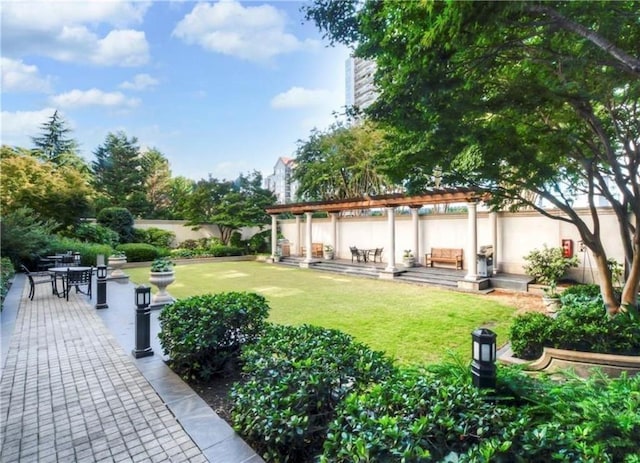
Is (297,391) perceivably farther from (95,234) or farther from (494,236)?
(95,234)

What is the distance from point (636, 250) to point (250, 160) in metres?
24.6

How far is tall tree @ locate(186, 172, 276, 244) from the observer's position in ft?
66.3

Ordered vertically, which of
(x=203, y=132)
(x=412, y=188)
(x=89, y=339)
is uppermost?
(x=203, y=132)

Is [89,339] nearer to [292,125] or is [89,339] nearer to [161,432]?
[161,432]

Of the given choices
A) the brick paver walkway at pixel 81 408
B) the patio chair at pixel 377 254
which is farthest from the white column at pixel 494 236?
the brick paver walkway at pixel 81 408

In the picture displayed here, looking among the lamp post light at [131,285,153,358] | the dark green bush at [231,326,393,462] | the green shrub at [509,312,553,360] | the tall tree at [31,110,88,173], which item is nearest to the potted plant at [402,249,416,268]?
the green shrub at [509,312,553,360]

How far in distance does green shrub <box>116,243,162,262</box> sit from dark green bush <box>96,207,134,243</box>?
2032 mm

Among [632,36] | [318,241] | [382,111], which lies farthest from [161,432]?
[318,241]

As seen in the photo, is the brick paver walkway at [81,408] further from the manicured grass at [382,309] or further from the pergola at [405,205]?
the pergola at [405,205]

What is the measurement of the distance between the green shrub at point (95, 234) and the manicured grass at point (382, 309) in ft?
21.1

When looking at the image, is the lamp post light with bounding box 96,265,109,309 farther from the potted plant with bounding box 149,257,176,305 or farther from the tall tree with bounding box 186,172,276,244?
the tall tree with bounding box 186,172,276,244

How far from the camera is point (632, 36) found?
3500 mm

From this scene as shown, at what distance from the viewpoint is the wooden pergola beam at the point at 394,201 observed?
10088 mm

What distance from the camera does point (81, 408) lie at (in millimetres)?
3123
